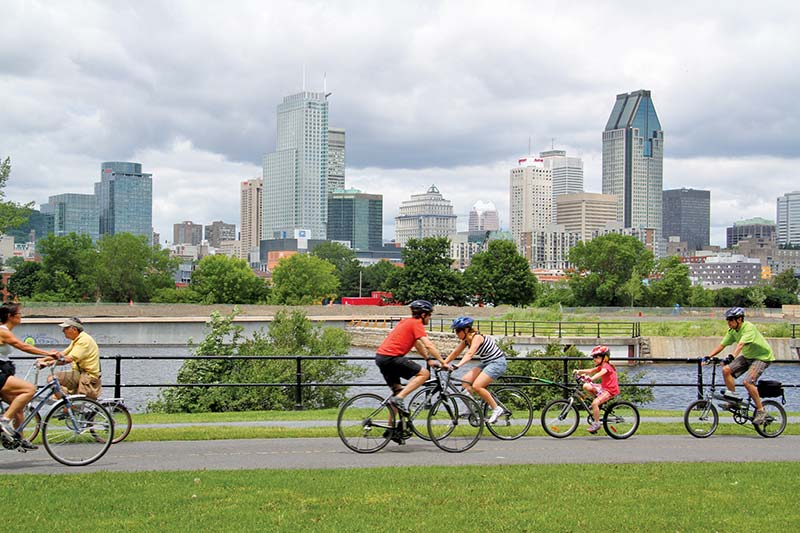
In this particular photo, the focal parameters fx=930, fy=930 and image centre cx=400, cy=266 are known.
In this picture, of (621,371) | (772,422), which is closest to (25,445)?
(772,422)

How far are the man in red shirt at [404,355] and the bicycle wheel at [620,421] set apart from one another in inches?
141

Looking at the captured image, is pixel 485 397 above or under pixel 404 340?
under

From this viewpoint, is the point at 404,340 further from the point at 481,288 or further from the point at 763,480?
the point at 481,288

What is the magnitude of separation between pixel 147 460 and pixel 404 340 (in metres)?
3.77

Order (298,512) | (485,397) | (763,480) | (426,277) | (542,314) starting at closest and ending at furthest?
(298,512), (763,480), (485,397), (542,314), (426,277)

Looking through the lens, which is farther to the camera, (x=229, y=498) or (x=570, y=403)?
(x=570, y=403)

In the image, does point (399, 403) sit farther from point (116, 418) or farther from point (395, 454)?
point (116, 418)

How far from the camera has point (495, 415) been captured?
14258 mm

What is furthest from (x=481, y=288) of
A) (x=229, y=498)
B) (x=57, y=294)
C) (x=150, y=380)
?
(x=229, y=498)

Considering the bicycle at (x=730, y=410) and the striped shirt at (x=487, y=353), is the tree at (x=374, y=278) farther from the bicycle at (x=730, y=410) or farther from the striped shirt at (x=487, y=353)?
the striped shirt at (x=487, y=353)

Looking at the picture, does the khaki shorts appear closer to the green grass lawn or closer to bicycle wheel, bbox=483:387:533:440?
the green grass lawn

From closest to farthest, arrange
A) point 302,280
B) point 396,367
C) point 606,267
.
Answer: point 396,367, point 606,267, point 302,280

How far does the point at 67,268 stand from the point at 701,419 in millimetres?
108195

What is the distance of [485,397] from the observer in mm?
14031
